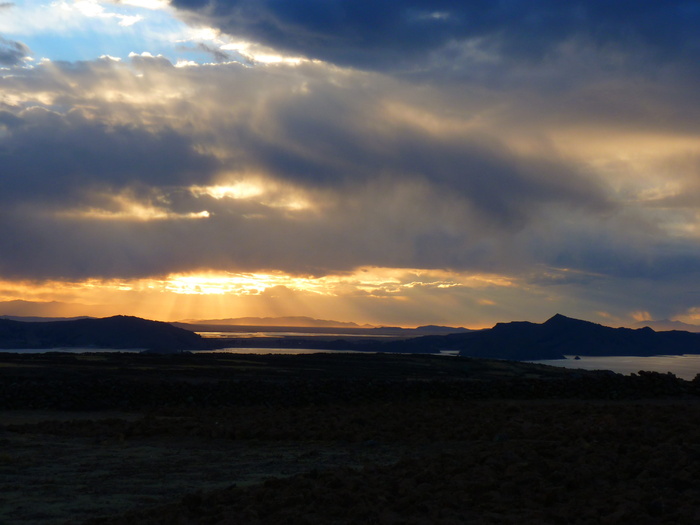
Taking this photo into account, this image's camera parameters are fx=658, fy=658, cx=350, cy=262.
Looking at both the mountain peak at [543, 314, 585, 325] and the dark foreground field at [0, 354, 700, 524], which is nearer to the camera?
the dark foreground field at [0, 354, 700, 524]

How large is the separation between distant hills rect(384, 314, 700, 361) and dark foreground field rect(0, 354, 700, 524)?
319 feet

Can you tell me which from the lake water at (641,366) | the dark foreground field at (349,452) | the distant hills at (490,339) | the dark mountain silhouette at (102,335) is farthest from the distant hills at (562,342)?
the dark foreground field at (349,452)

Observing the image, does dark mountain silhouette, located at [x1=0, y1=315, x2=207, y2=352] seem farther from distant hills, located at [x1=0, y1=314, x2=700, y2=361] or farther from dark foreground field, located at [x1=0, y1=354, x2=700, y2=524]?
dark foreground field, located at [x1=0, y1=354, x2=700, y2=524]

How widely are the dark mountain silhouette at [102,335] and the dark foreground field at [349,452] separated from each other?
328 ft

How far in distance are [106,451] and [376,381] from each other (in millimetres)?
16692

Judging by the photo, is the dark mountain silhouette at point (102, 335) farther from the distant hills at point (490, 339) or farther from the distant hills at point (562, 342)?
the distant hills at point (562, 342)

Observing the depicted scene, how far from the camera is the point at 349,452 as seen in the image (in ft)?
57.7

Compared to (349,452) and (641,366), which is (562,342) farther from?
(349,452)

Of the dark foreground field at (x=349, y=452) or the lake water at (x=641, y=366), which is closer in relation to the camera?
the dark foreground field at (x=349, y=452)

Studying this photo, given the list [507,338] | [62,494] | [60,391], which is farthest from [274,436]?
[507,338]

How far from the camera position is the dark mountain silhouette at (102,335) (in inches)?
5113

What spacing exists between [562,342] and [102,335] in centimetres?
9272

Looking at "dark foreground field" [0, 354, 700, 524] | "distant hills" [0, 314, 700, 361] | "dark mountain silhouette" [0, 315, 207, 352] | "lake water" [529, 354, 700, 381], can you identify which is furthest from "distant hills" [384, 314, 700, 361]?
"dark foreground field" [0, 354, 700, 524]

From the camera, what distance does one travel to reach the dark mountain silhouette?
130 meters
